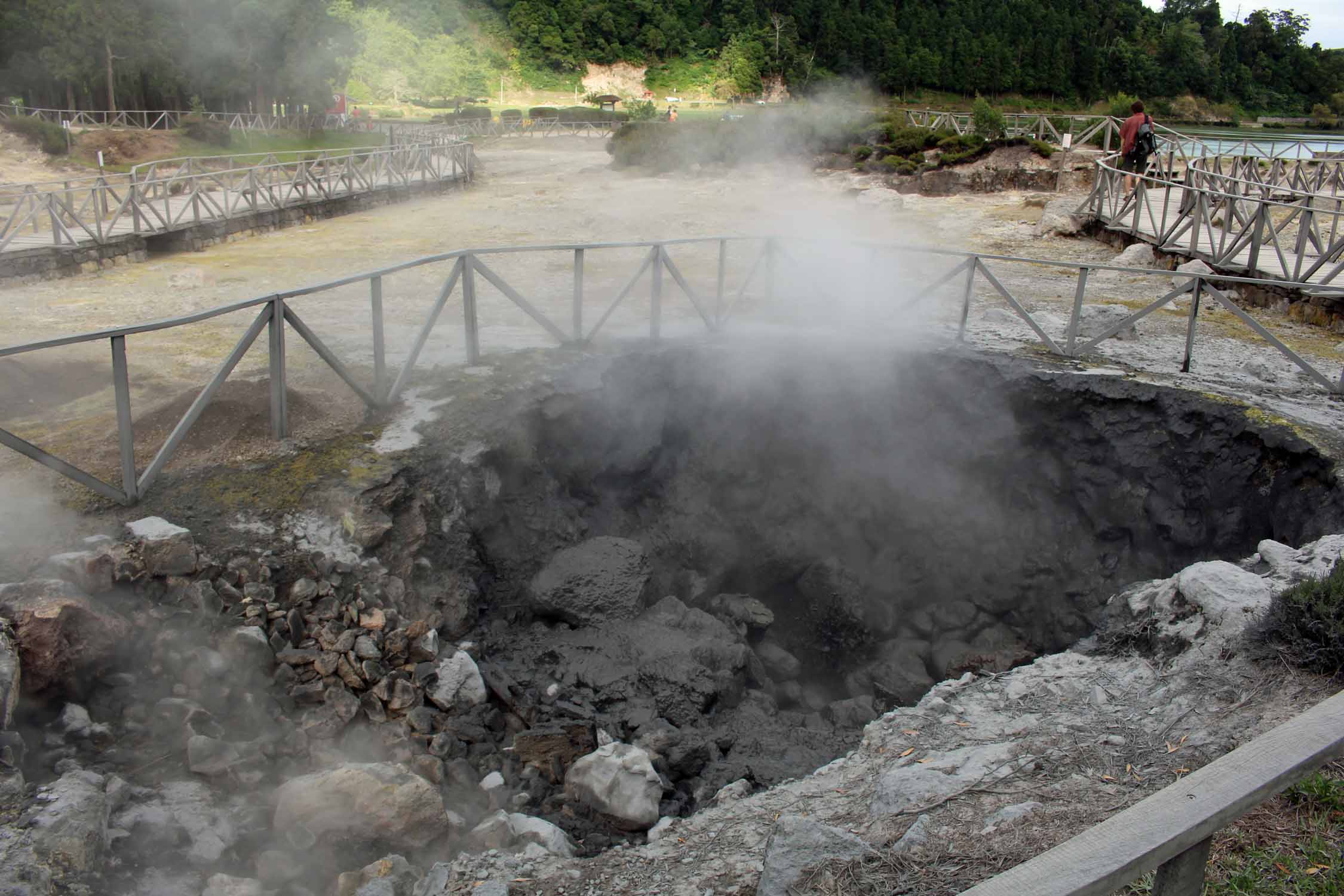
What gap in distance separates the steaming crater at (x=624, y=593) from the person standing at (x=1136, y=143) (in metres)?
8.29

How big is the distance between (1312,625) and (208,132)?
30338mm

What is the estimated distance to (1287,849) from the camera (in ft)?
7.44

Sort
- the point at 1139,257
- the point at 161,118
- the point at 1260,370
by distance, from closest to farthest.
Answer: the point at 1260,370 < the point at 1139,257 < the point at 161,118

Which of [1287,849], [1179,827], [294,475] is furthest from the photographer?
[294,475]

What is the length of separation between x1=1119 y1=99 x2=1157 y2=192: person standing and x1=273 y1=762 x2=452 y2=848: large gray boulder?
43.9ft

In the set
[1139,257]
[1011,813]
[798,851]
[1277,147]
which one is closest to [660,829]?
[798,851]

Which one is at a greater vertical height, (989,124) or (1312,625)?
(989,124)

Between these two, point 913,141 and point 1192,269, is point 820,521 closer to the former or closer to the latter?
point 1192,269

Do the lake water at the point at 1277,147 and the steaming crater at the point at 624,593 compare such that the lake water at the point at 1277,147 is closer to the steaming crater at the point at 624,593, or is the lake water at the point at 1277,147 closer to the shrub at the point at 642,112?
the steaming crater at the point at 624,593

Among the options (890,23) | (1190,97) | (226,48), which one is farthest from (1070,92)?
(226,48)

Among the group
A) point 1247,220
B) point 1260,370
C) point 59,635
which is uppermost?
point 1247,220

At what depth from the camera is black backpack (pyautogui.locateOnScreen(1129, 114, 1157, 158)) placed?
1328cm

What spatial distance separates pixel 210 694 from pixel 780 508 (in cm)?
497

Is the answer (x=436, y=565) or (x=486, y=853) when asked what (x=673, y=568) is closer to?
(x=436, y=565)
